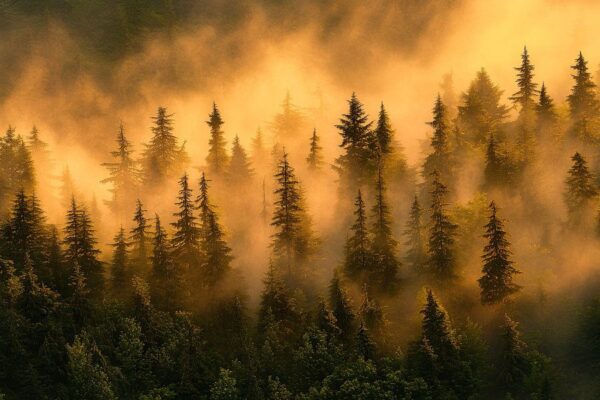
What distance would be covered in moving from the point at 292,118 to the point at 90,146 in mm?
75327

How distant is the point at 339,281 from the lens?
226 feet

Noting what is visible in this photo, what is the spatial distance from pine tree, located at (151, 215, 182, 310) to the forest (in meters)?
0.16

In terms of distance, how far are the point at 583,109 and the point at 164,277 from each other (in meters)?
53.5

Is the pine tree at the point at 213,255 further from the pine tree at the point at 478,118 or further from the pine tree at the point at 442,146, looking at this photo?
the pine tree at the point at 478,118

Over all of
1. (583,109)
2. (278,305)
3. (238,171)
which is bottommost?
(278,305)

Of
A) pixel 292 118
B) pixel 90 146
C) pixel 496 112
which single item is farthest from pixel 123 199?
pixel 90 146

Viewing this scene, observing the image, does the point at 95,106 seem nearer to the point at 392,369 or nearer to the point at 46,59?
the point at 46,59

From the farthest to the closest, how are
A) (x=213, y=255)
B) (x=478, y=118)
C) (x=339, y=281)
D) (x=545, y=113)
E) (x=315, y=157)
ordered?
1. (x=315, y=157)
2. (x=478, y=118)
3. (x=545, y=113)
4. (x=213, y=255)
5. (x=339, y=281)

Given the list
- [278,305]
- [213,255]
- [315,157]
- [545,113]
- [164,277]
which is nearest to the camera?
[278,305]

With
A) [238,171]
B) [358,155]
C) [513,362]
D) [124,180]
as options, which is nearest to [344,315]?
[513,362]

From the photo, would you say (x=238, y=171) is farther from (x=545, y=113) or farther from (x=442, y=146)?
(x=545, y=113)

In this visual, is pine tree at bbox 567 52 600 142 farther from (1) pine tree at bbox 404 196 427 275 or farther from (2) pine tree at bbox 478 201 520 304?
(2) pine tree at bbox 478 201 520 304

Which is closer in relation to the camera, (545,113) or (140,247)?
(140,247)

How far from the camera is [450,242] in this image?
220ft
